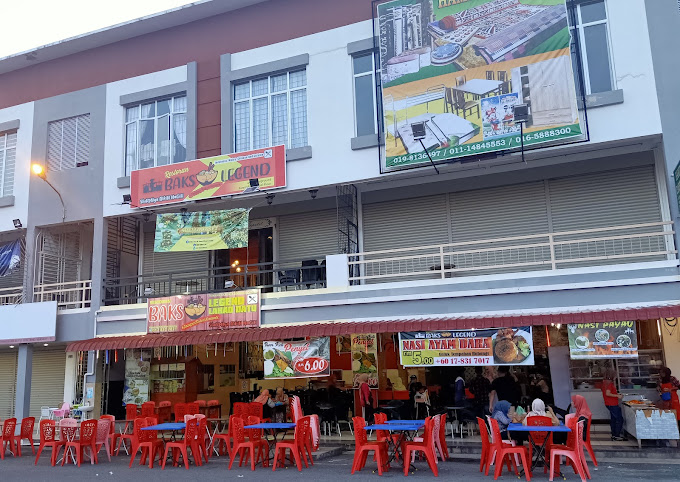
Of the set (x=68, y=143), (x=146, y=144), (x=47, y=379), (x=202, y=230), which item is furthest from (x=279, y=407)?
(x=68, y=143)

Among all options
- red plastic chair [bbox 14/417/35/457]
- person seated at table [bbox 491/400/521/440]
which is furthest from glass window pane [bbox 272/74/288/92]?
red plastic chair [bbox 14/417/35/457]

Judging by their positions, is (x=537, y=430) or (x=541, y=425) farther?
(x=541, y=425)

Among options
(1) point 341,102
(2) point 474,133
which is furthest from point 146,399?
(2) point 474,133

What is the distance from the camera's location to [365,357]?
17.1m

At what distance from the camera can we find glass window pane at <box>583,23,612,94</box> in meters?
14.2

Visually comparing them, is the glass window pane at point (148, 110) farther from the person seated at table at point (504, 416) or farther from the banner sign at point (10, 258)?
the person seated at table at point (504, 416)

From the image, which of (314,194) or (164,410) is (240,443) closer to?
(164,410)

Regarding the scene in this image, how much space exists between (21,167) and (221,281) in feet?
23.6

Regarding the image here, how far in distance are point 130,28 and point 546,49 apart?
12206 mm

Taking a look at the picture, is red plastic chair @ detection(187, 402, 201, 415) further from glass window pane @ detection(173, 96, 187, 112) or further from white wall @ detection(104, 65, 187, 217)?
glass window pane @ detection(173, 96, 187, 112)

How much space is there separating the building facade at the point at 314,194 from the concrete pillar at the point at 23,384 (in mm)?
78

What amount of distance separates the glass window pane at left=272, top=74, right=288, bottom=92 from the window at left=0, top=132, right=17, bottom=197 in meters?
9.11

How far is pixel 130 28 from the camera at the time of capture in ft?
62.3

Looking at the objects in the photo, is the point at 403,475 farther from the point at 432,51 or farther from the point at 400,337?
the point at 432,51
